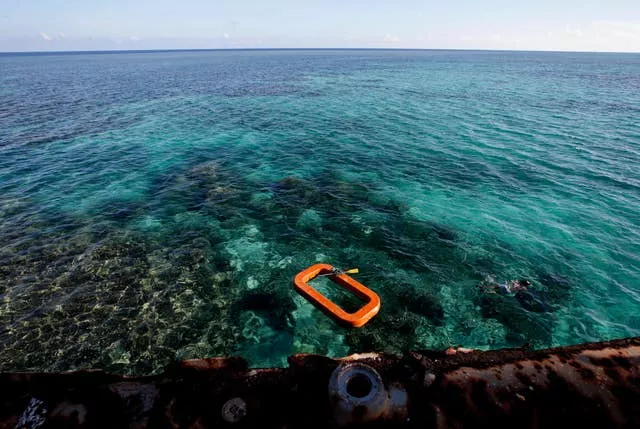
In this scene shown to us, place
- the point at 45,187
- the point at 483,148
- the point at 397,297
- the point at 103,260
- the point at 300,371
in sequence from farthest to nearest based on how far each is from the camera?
the point at 483,148 < the point at 45,187 < the point at 103,260 < the point at 397,297 < the point at 300,371

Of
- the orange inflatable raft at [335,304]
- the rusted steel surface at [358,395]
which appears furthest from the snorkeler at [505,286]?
the rusted steel surface at [358,395]

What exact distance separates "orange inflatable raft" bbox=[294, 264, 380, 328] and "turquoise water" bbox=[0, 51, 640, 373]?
87 cm

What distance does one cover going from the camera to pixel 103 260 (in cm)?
1789

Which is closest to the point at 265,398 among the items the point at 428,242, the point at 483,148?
the point at 428,242

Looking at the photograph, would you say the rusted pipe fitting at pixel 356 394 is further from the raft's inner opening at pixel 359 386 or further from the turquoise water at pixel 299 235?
the turquoise water at pixel 299 235

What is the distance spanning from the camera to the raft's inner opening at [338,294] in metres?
15.5

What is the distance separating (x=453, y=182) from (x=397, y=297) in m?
14.6

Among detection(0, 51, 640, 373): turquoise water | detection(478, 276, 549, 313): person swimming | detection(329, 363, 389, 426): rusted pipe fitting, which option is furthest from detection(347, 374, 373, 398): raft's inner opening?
detection(478, 276, 549, 313): person swimming

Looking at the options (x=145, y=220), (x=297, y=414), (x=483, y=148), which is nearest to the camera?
(x=297, y=414)

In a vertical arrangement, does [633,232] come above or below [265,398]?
below

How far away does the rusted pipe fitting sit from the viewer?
3.22 metres

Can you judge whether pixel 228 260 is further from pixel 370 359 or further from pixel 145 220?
pixel 370 359

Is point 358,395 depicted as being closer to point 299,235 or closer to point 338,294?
point 338,294

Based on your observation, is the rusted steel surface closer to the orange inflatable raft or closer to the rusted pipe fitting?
the rusted pipe fitting
